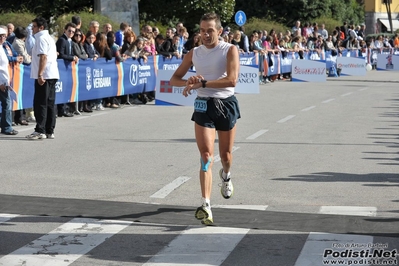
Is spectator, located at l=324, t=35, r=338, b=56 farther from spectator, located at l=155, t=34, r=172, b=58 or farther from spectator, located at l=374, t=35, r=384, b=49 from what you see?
spectator, located at l=155, t=34, r=172, b=58

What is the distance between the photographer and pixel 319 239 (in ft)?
24.7

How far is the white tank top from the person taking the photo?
8.30 metres

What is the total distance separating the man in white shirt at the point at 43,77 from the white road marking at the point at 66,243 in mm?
6559

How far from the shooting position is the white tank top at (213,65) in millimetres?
8297

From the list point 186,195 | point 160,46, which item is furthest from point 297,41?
point 186,195

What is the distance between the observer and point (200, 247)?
7.24 m

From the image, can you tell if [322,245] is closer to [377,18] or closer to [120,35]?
[120,35]

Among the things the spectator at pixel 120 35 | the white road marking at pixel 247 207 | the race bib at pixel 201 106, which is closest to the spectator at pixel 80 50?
the spectator at pixel 120 35

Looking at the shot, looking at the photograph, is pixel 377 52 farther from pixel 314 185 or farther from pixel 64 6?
pixel 314 185

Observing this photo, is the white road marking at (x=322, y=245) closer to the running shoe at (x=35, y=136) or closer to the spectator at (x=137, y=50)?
the running shoe at (x=35, y=136)

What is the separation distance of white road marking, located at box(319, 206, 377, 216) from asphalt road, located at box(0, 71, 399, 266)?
0.01m

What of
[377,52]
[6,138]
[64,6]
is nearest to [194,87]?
[6,138]

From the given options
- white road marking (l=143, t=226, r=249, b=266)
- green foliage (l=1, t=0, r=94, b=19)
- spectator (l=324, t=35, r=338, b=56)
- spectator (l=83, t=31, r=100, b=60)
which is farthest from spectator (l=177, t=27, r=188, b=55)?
white road marking (l=143, t=226, r=249, b=266)

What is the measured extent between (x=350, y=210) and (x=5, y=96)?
8097mm
